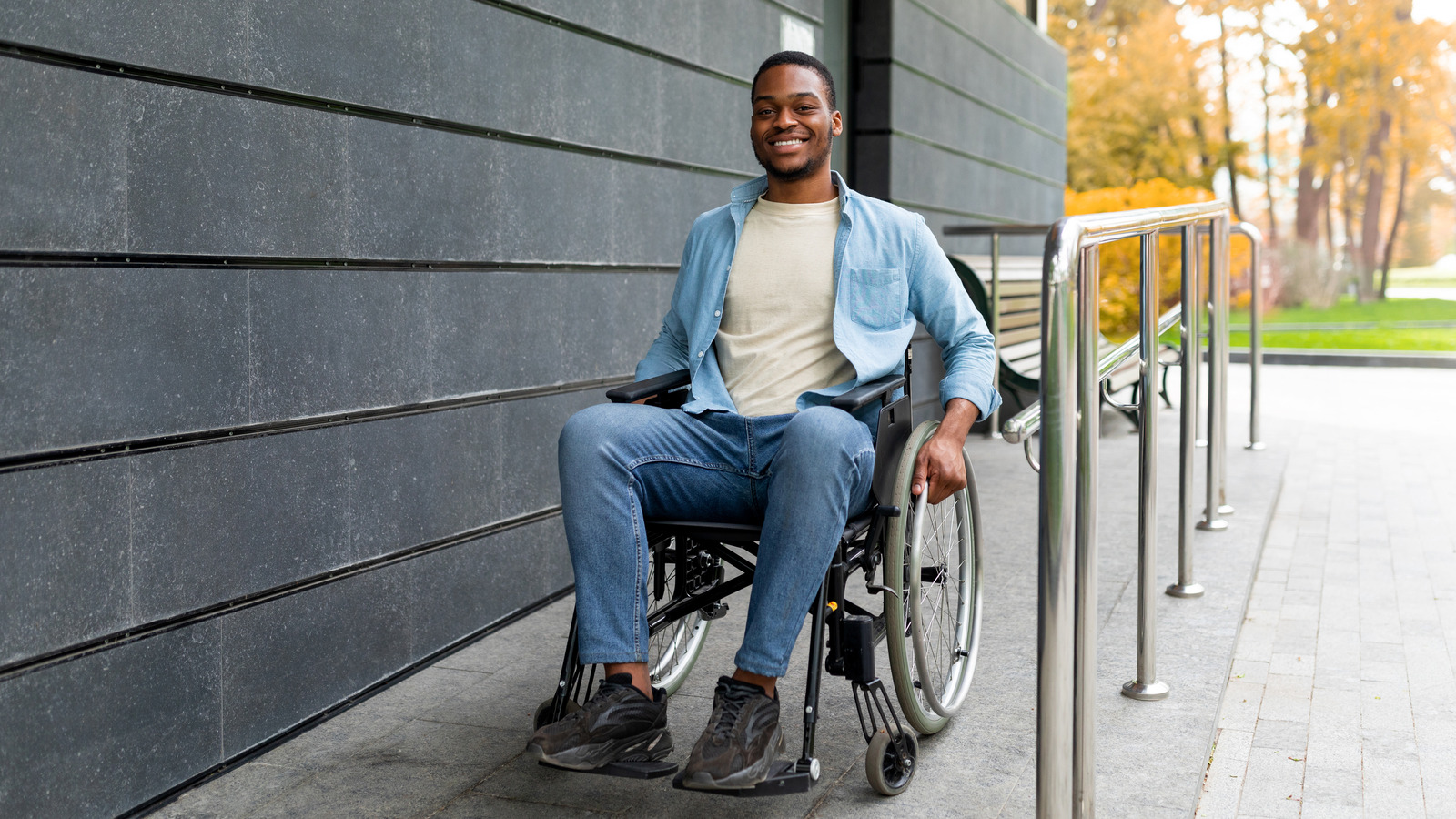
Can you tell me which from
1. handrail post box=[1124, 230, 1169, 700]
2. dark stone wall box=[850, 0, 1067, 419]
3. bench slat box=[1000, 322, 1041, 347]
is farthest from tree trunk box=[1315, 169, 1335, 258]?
handrail post box=[1124, 230, 1169, 700]

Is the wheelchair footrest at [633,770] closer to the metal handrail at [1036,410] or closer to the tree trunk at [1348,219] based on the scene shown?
the metal handrail at [1036,410]

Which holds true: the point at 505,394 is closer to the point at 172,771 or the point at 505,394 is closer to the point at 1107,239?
the point at 172,771

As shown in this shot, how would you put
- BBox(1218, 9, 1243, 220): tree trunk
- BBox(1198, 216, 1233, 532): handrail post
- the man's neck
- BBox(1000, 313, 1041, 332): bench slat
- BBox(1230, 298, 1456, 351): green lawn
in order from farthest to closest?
1. BBox(1218, 9, 1243, 220): tree trunk
2. BBox(1230, 298, 1456, 351): green lawn
3. BBox(1000, 313, 1041, 332): bench slat
4. BBox(1198, 216, 1233, 532): handrail post
5. the man's neck

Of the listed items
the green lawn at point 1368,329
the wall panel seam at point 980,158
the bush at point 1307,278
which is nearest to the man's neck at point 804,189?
the wall panel seam at point 980,158

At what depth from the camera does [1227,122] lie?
19.7 metres

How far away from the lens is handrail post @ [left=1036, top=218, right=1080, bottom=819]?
1.88 metres

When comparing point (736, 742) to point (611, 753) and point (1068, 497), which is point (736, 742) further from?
point (1068, 497)

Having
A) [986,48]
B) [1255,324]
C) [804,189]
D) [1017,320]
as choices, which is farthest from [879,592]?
[986,48]

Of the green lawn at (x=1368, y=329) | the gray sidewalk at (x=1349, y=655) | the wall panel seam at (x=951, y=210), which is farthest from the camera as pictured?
the green lawn at (x=1368, y=329)

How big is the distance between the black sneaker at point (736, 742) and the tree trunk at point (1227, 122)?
18.1m

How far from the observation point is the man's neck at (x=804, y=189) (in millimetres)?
2801

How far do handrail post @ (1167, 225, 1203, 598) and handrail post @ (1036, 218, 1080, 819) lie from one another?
4.67 feet

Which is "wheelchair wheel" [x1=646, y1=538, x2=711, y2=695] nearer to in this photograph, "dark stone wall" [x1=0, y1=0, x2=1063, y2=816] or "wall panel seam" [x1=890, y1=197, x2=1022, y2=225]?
"dark stone wall" [x1=0, y1=0, x2=1063, y2=816]

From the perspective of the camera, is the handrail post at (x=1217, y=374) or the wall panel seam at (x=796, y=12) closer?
the handrail post at (x=1217, y=374)
